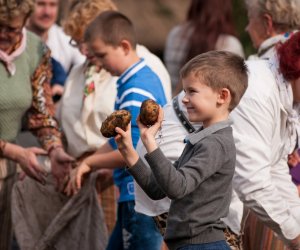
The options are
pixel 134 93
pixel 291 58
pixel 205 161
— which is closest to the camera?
pixel 205 161

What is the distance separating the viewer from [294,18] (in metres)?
5.54

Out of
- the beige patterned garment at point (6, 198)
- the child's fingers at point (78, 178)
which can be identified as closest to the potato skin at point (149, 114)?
the child's fingers at point (78, 178)

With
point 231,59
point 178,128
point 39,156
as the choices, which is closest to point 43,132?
point 39,156

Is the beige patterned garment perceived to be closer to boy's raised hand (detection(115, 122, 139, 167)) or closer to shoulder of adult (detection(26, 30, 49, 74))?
shoulder of adult (detection(26, 30, 49, 74))

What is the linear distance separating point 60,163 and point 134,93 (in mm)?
912

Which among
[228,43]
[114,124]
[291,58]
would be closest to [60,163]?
[291,58]

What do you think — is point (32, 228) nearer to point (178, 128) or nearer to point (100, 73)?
point (100, 73)

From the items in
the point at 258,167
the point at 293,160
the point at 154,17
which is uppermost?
the point at 258,167

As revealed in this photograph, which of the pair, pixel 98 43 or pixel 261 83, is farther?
pixel 98 43

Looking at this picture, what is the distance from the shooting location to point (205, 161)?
405 cm

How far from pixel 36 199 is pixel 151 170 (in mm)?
2267

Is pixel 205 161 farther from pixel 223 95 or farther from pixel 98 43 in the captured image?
pixel 98 43

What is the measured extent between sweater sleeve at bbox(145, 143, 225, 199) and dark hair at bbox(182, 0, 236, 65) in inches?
154

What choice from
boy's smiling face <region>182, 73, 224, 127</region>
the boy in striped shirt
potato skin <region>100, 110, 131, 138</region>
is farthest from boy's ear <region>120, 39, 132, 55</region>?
potato skin <region>100, 110, 131, 138</region>
